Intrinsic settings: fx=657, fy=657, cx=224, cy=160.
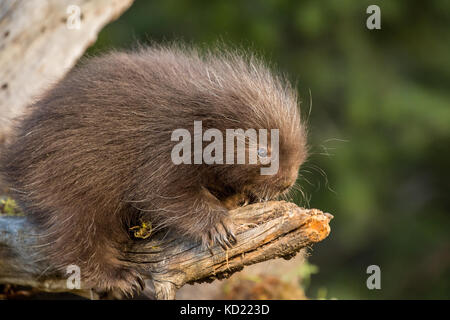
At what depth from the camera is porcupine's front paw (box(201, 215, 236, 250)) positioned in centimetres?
392

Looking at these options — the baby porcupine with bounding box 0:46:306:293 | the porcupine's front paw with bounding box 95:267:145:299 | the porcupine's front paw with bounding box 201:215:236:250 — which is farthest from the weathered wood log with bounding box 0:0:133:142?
the porcupine's front paw with bounding box 201:215:236:250

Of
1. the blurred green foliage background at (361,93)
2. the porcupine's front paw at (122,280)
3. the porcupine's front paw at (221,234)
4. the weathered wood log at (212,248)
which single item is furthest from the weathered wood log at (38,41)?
the blurred green foliage background at (361,93)

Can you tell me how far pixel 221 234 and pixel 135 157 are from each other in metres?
0.72

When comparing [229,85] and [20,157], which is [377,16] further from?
[20,157]

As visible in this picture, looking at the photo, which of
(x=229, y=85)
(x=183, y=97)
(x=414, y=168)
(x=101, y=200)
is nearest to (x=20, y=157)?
(x=101, y=200)

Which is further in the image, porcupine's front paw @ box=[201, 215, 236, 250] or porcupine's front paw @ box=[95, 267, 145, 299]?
porcupine's front paw @ box=[95, 267, 145, 299]

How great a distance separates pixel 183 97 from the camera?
13.4 feet

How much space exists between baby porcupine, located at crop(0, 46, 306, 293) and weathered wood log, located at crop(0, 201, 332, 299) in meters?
0.10

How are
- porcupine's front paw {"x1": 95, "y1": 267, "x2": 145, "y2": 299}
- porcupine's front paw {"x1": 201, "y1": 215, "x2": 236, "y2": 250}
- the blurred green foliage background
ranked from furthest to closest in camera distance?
the blurred green foliage background → porcupine's front paw {"x1": 95, "y1": 267, "x2": 145, "y2": 299} → porcupine's front paw {"x1": 201, "y1": 215, "x2": 236, "y2": 250}

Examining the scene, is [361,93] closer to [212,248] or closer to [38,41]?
[38,41]

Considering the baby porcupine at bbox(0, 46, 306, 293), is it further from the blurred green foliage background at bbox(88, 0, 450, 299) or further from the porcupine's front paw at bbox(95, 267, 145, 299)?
the blurred green foliage background at bbox(88, 0, 450, 299)

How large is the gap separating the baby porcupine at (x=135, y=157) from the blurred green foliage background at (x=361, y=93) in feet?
14.7

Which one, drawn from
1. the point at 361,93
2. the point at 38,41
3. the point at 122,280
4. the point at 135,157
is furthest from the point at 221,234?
the point at 361,93

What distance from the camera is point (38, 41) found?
5426mm
